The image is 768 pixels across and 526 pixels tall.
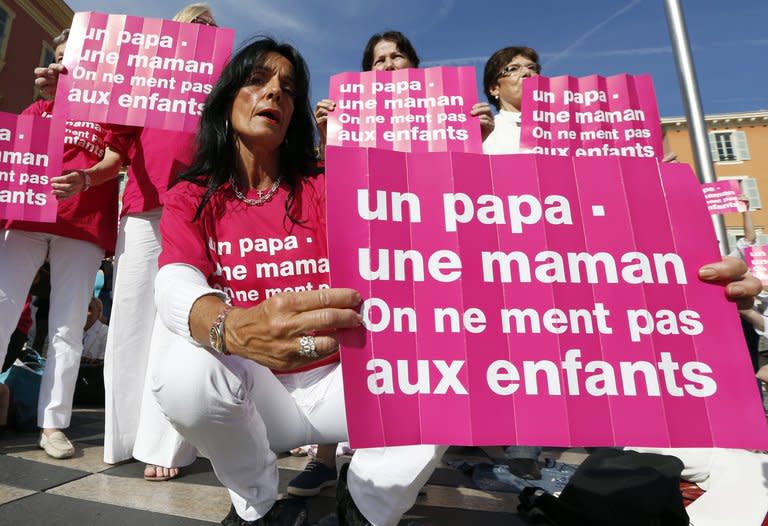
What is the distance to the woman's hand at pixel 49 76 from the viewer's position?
2305 millimetres

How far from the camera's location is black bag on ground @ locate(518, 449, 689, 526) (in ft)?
4.48

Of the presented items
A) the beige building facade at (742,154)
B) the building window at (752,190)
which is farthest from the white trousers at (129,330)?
the building window at (752,190)

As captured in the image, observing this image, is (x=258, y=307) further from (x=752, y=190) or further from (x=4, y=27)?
(x=752, y=190)

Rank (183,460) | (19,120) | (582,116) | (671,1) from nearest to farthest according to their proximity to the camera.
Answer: (183,460) < (19,120) < (582,116) < (671,1)

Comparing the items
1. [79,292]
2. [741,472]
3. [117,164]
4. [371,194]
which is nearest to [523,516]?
[741,472]

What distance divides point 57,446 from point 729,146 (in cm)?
3387

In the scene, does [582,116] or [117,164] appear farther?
[582,116]

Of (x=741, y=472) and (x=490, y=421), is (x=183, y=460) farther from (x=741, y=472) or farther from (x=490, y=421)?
(x=741, y=472)

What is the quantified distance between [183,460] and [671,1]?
689 centimetres

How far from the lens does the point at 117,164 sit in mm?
2221

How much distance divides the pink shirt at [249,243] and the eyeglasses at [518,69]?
2.05 metres

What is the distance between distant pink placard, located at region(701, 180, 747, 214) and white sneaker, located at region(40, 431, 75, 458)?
5060mm

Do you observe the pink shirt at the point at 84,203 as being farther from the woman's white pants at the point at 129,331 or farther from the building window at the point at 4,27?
the building window at the point at 4,27

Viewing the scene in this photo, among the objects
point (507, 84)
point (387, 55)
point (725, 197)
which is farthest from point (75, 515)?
point (725, 197)
